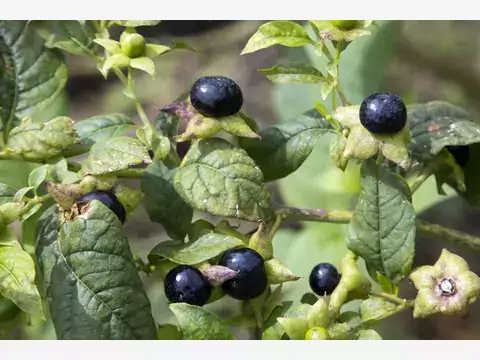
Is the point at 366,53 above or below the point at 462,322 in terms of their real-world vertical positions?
above

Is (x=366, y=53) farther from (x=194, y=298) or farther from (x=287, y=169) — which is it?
(x=194, y=298)

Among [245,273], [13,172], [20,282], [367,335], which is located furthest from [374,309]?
[13,172]

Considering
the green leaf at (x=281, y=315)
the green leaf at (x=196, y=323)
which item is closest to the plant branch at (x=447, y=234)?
the green leaf at (x=281, y=315)

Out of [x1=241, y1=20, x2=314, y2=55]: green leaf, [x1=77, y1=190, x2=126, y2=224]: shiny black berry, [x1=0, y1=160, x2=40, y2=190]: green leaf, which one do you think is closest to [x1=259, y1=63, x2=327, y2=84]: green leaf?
[x1=241, y1=20, x2=314, y2=55]: green leaf

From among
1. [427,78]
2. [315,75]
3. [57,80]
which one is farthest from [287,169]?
[427,78]

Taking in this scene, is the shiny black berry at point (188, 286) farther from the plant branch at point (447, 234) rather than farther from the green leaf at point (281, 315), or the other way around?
the plant branch at point (447, 234)

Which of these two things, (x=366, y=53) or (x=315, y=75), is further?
(x=366, y=53)

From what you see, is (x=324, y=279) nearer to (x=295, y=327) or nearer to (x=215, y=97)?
(x=295, y=327)
